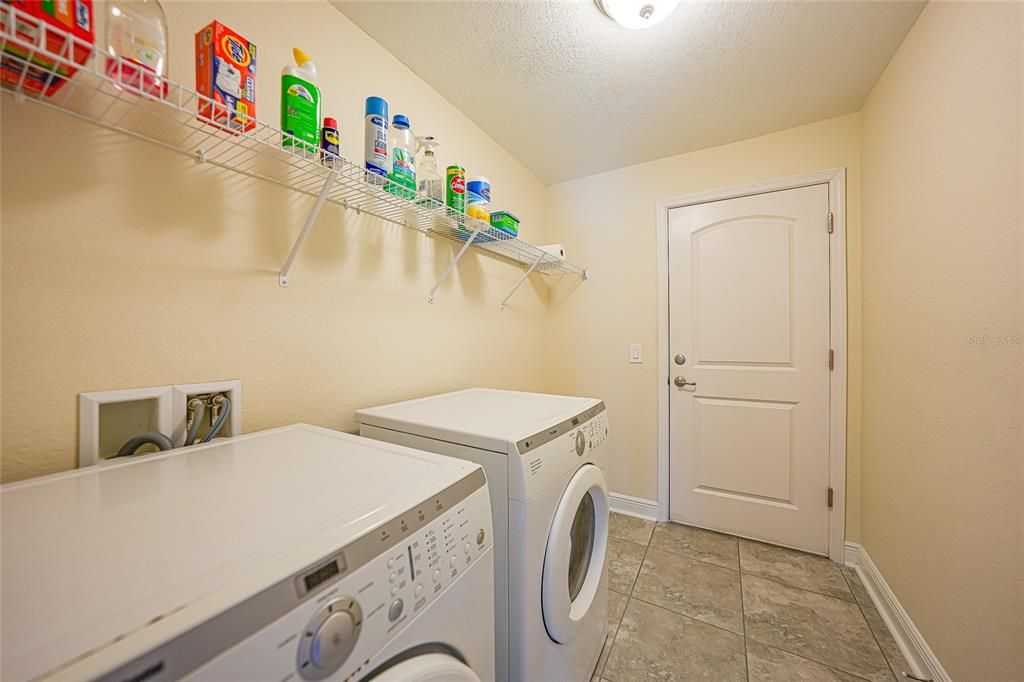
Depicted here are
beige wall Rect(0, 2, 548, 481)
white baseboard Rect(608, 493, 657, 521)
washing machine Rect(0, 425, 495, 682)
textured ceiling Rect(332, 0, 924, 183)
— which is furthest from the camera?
white baseboard Rect(608, 493, 657, 521)

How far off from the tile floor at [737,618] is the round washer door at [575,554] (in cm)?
37

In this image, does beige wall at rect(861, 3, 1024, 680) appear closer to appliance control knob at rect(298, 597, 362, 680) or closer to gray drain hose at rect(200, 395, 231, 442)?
appliance control knob at rect(298, 597, 362, 680)

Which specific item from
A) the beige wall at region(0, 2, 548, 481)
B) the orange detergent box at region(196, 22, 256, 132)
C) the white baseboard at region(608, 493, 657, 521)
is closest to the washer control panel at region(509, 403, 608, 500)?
the beige wall at region(0, 2, 548, 481)

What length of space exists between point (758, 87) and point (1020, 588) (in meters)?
1.98

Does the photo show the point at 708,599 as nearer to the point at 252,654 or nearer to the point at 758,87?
the point at 252,654

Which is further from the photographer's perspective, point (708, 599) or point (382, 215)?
point (708, 599)

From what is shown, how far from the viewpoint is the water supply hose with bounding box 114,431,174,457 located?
0.85 m

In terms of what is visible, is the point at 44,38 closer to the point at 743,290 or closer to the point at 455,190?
the point at 455,190

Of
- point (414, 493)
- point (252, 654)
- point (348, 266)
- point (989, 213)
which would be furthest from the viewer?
point (348, 266)

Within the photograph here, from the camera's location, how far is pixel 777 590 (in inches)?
69.3

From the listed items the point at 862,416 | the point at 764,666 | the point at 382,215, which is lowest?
the point at 764,666

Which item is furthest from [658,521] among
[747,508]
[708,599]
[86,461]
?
[86,461]

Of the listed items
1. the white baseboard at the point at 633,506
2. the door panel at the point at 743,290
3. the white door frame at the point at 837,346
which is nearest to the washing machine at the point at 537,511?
the white baseboard at the point at 633,506

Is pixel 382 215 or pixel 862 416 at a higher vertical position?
pixel 382 215
